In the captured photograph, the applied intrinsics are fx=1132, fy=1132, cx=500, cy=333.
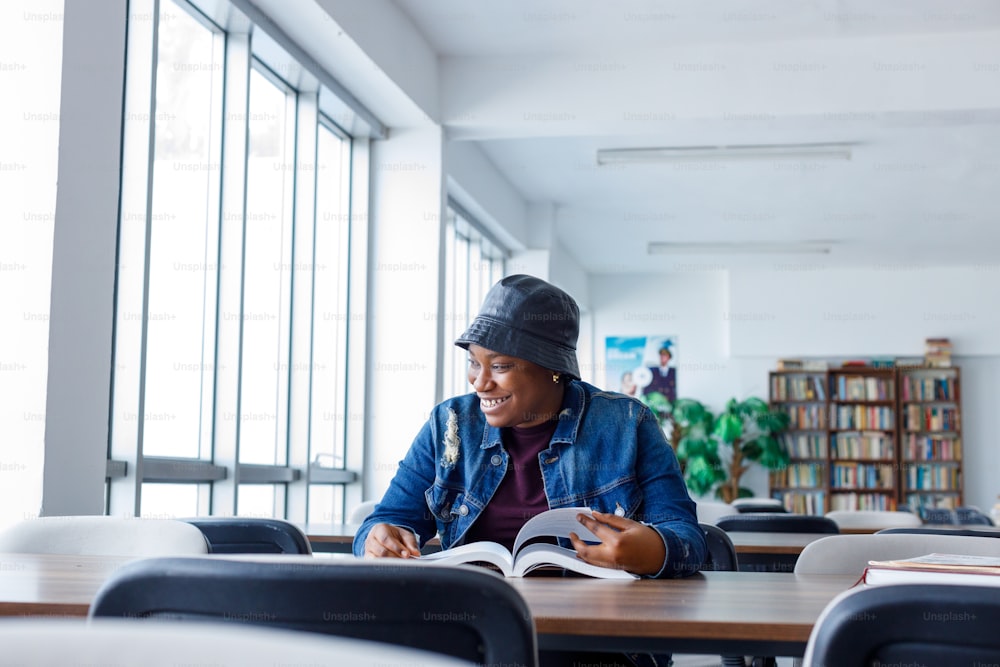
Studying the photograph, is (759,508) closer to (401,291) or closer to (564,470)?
(401,291)

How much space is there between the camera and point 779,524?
3736 millimetres

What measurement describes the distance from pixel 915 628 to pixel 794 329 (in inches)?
432

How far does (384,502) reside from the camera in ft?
6.86

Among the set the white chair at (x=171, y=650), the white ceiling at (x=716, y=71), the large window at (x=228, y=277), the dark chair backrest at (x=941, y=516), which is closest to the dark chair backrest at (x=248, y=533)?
the large window at (x=228, y=277)

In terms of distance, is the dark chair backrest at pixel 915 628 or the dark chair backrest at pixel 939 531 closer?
the dark chair backrest at pixel 915 628

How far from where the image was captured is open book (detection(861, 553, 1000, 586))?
1310 mm

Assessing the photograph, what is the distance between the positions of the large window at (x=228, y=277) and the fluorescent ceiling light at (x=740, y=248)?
17.0 feet

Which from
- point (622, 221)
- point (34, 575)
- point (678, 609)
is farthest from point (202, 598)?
point (622, 221)

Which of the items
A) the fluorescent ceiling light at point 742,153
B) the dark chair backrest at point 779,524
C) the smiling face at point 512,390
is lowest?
the dark chair backrest at point 779,524

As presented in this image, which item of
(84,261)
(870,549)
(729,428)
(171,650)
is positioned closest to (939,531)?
(870,549)

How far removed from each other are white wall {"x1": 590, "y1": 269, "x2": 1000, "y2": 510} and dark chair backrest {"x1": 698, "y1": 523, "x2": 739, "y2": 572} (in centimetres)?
944

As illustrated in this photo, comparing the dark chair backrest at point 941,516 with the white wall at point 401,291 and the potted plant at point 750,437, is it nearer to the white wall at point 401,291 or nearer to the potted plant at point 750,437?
the potted plant at point 750,437

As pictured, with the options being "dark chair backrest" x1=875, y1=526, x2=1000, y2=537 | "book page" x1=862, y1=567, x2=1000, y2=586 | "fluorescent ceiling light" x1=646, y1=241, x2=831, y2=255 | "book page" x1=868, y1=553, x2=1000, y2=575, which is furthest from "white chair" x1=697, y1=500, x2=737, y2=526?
"fluorescent ceiling light" x1=646, y1=241, x2=831, y2=255

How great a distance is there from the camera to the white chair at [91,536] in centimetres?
205
